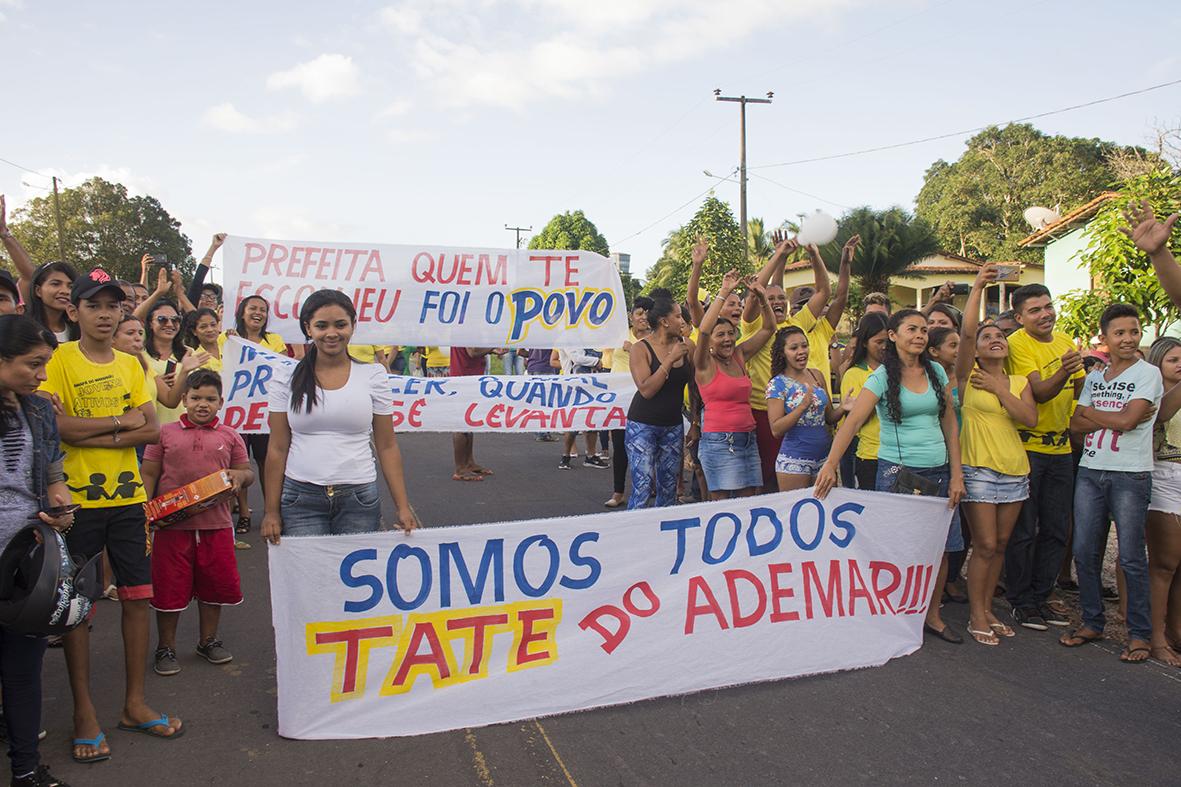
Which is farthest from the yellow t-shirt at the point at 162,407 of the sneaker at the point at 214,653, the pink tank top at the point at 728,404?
the pink tank top at the point at 728,404

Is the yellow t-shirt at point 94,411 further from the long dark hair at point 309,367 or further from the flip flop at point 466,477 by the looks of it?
the flip flop at point 466,477

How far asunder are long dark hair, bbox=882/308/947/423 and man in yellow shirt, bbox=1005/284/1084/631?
0.80m

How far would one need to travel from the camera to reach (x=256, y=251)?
6.73 meters

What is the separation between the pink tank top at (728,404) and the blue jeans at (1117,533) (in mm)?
1985

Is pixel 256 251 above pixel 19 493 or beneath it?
above

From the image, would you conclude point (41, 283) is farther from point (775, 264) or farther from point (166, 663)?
point (775, 264)

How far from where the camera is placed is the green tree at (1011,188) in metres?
42.0

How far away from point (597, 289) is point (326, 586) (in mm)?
4347

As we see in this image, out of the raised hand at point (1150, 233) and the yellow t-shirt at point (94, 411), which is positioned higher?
the raised hand at point (1150, 233)

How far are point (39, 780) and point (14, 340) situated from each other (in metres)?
1.59

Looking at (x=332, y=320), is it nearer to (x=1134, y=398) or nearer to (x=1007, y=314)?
(x=1134, y=398)

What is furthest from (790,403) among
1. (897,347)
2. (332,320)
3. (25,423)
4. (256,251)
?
(256,251)

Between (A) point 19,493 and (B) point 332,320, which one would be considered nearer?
(A) point 19,493

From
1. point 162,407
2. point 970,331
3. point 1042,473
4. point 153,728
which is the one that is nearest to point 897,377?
point 970,331
